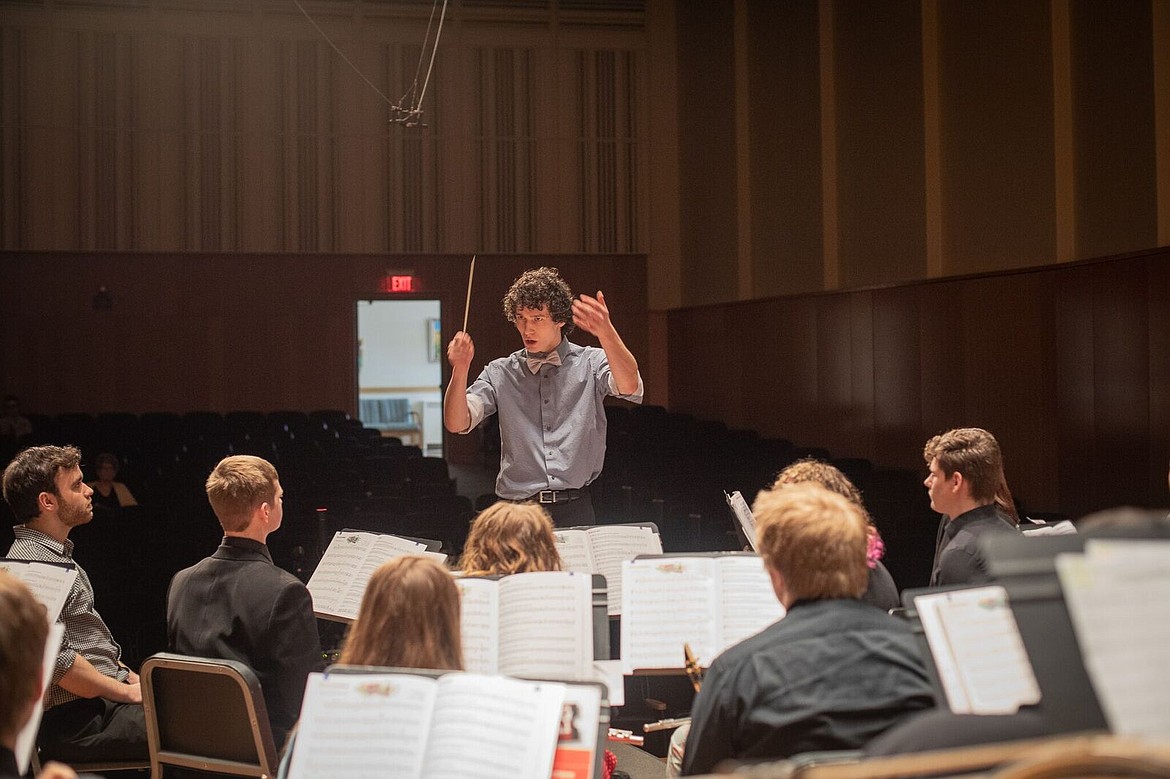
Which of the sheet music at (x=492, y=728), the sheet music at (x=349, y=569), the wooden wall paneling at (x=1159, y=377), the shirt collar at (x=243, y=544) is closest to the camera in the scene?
the sheet music at (x=492, y=728)

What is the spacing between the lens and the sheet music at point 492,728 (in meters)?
2.03

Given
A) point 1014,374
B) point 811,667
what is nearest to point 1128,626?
point 811,667

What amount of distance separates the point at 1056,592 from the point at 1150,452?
246 inches

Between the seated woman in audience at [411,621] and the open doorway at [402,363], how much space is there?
51.6ft

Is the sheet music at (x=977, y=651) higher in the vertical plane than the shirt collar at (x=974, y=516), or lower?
lower

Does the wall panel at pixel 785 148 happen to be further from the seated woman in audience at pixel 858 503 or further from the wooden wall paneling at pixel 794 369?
the seated woman in audience at pixel 858 503

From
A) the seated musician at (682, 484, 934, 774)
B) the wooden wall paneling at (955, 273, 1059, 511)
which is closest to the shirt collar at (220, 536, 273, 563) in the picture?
the seated musician at (682, 484, 934, 774)

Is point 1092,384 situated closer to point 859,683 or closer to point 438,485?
point 438,485

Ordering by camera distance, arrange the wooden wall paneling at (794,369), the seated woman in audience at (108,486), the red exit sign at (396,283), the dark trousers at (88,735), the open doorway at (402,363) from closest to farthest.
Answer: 1. the dark trousers at (88,735)
2. the seated woman in audience at (108,486)
3. the wooden wall paneling at (794,369)
4. the red exit sign at (396,283)
5. the open doorway at (402,363)

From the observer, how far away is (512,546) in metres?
→ 2.96

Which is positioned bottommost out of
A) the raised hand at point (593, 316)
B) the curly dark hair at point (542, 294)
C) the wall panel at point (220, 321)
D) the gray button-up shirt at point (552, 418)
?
the gray button-up shirt at point (552, 418)

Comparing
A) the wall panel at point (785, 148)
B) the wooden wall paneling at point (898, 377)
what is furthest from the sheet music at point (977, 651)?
the wall panel at point (785, 148)

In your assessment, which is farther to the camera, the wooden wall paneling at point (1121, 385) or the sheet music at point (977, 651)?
the wooden wall paneling at point (1121, 385)

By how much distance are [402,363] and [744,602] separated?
15.9 meters
